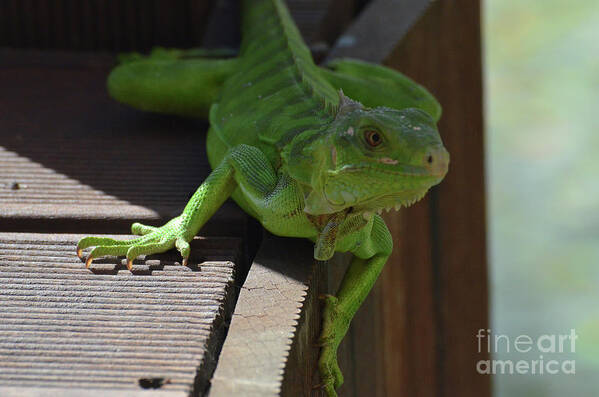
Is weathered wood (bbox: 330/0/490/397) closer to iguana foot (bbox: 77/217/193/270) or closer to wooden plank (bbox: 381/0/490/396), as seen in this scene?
wooden plank (bbox: 381/0/490/396)

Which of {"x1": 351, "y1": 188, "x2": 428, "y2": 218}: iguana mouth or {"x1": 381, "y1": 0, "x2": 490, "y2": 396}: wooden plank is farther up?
{"x1": 381, "y1": 0, "x2": 490, "y2": 396}: wooden plank

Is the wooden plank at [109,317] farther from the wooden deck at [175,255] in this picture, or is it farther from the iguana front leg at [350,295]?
the iguana front leg at [350,295]

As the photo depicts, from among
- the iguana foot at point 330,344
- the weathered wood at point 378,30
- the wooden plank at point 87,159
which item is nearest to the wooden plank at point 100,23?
the wooden plank at point 87,159

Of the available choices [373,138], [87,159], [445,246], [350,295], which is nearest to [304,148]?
[373,138]

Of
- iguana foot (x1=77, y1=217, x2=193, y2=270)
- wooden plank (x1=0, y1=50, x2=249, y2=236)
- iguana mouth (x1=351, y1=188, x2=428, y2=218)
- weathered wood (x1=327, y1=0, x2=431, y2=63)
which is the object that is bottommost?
iguana foot (x1=77, y1=217, x2=193, y2=270)

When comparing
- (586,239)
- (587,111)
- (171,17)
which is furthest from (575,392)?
(171,17)

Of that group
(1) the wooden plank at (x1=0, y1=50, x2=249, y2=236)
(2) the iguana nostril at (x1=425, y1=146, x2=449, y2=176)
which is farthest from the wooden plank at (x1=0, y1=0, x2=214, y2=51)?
(2) the iguana nostril at (x1=425, y1=146, x2=449, y2=176)
